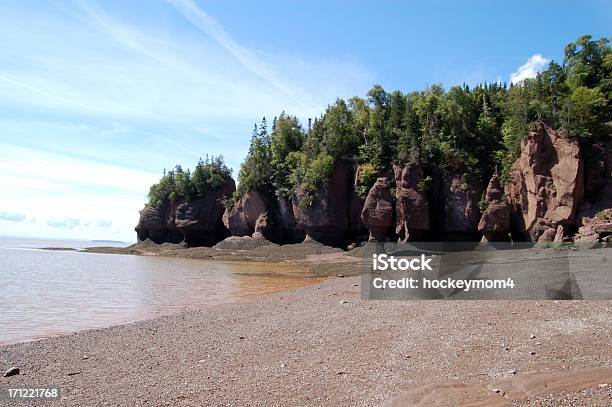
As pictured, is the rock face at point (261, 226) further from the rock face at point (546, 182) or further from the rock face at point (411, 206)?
the rock face at point (546, 182)

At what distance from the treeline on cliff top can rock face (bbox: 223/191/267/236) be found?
145 cm

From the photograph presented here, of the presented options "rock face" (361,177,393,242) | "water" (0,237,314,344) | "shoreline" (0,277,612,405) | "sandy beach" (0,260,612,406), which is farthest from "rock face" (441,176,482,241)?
"sandy beach" (0,260,612,406)

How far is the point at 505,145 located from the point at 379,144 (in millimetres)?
13890

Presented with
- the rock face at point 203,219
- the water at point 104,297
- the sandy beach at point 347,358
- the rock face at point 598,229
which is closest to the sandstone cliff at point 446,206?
the rock face at point 598,229

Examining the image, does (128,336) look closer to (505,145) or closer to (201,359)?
(201,359)

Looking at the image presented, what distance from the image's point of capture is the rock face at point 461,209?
42.0 meters

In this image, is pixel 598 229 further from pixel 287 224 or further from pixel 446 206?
pixel 287 224

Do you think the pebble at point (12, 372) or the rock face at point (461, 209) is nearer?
the pebble at point (12, 372)

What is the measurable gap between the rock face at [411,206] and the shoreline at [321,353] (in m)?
32.1

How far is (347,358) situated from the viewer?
8352mm

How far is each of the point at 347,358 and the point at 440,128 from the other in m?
42.3

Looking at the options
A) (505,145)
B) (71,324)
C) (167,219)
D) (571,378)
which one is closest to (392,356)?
(571,378)

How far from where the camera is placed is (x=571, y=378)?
6371mm

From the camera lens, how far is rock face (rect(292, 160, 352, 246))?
173 feet
